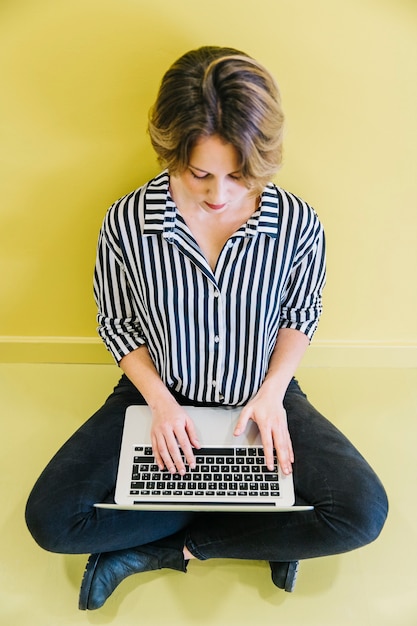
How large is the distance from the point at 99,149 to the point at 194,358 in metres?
0.53

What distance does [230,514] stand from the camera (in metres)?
1.13

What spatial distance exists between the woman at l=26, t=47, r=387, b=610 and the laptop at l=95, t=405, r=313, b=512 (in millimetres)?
29

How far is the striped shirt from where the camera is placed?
100 centimetres

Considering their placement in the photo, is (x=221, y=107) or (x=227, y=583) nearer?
(x=221, y=107)

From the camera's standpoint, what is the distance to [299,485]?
3.54 feet

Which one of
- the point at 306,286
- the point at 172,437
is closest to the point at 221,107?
the point at 306,286

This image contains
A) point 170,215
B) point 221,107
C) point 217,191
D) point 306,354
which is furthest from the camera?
point 306,354

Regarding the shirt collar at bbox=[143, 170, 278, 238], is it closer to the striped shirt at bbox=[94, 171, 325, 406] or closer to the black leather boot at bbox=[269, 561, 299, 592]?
the striped shirt at bbox=[94, 171, 325, 406]

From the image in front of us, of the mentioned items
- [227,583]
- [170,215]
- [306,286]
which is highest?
[170,215]

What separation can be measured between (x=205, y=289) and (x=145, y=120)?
1.37 feet

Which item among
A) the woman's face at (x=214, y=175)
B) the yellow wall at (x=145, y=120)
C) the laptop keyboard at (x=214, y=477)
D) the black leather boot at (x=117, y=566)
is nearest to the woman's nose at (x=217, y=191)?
the woman's face at (x=214, y=175)

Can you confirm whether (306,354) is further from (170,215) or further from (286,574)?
(170,215)

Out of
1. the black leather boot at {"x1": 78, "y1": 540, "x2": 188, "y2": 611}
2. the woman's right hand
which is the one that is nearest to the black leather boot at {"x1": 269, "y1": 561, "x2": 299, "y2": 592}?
the black leather boot at {"x1": 78, "y1": 540, "x2": 188, "y2": 611}

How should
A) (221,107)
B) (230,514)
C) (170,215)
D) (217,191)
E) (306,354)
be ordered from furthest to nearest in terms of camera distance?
(306,354), (230,514), (170,215), (217,191), (221,107)
